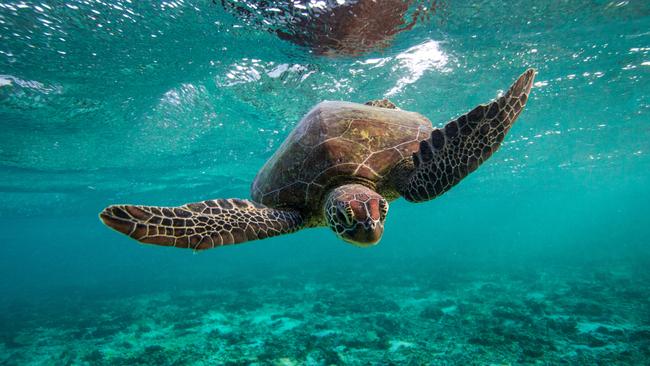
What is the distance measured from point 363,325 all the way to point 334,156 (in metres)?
10.6

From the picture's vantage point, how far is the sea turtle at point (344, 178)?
300 cm

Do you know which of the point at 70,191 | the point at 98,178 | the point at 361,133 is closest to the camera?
the point at 361,133

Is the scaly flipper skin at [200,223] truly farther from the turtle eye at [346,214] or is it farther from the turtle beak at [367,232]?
the turtle beak at [367,232]

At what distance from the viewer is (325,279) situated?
24844mm

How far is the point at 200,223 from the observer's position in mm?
3135

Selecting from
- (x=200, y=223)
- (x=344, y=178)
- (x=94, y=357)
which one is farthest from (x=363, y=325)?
(x=200, y=223)

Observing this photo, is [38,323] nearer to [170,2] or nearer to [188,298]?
[188,298]

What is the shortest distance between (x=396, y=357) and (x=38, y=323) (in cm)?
1962

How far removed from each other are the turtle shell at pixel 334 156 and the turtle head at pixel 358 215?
45 cm

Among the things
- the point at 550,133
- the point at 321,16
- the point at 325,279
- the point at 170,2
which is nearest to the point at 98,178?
the point at 325,279

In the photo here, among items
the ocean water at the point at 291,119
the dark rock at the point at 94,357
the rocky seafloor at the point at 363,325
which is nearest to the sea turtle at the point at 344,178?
the ocean water at the point at 291,119

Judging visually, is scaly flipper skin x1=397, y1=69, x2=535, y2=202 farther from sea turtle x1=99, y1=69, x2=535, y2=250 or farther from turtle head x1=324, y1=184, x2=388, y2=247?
turtle head x1=324, y1=184, x2=388, y2=247

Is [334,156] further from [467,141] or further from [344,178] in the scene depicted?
[467,141]

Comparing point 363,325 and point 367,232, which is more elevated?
point 367,232
